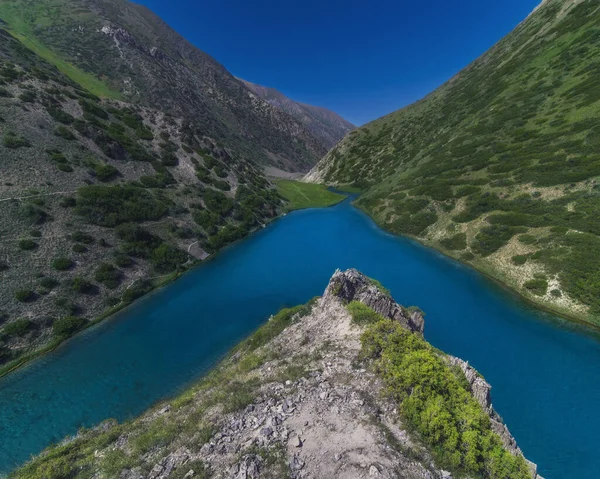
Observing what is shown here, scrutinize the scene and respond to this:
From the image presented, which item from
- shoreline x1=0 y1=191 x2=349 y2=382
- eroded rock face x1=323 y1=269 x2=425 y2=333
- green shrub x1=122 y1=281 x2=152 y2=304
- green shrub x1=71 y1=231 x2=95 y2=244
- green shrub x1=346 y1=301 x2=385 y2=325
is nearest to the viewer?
green shrub x1=346 y1=301 x2=385 y2=325

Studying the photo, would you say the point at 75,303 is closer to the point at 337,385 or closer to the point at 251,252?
the point at 251,252

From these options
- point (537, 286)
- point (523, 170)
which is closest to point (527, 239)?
point (537, 286)

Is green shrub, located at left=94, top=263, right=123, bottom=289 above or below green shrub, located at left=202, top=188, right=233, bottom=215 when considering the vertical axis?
below

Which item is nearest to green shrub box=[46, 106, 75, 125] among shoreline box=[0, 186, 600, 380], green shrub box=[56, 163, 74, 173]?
green shrub box=[56, 163, 74, 173]

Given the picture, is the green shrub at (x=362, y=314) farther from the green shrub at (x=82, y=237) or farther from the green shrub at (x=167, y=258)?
the green shrub at (x=82, y=237)

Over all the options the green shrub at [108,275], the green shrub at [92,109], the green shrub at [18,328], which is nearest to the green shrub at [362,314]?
the green shrub at [108,275]

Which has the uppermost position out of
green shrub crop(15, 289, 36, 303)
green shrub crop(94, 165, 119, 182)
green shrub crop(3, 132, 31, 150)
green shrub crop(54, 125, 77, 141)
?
green shrub crop(54, 125, 77, 141)

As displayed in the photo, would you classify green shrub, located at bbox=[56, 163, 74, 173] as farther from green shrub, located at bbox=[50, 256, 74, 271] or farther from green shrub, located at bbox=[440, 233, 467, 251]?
green shrub, located at bbox=[440, 233, 467, 251]
